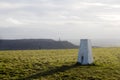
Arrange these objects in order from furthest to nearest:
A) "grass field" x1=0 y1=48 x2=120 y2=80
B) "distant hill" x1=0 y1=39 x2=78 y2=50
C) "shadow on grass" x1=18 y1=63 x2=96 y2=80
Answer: "distant hill" x1=0 y1=39 x2=78 y2=50
"grass field" x1=0 y1=48 x2=120 y2=80
"shadow on grass" x1=18 y1=63 x2=96 y2=80

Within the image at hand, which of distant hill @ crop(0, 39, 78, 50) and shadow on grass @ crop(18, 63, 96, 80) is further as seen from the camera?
distant hill @ crop(0, 39, 78, 50)

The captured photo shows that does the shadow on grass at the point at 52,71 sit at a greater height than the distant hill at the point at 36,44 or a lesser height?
lesser

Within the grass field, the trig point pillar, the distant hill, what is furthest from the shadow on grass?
the distant hill

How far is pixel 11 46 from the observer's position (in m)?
88.1

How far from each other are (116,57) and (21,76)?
1142 centimetres

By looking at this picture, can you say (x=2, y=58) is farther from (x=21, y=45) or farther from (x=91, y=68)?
(x=21, y=45)

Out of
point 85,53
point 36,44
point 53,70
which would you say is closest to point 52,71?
point 53,70

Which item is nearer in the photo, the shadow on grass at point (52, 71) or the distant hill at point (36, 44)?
the shadow on grass at point (52, 71)

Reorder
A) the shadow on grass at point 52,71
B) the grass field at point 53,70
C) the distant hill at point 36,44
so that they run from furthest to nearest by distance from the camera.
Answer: the distant hill at point 36,44
the grass field at point 53,70
the shadow on grass at point 52,71

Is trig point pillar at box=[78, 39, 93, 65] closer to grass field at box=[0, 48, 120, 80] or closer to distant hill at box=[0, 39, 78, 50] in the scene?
grass field at box=[0, 48, 120, 80]

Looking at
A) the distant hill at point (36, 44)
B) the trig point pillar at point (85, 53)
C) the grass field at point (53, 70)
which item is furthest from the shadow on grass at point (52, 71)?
the distant hill at point (36, 44)

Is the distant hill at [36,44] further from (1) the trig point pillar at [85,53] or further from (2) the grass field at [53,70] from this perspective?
(1) the trig point pillar at [85,53]

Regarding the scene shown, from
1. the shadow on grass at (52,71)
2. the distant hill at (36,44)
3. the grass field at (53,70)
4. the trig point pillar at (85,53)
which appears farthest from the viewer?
the distant hill at (36,44)

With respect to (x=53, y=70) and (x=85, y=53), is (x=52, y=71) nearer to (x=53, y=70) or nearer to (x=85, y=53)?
(x=53, y=70)
